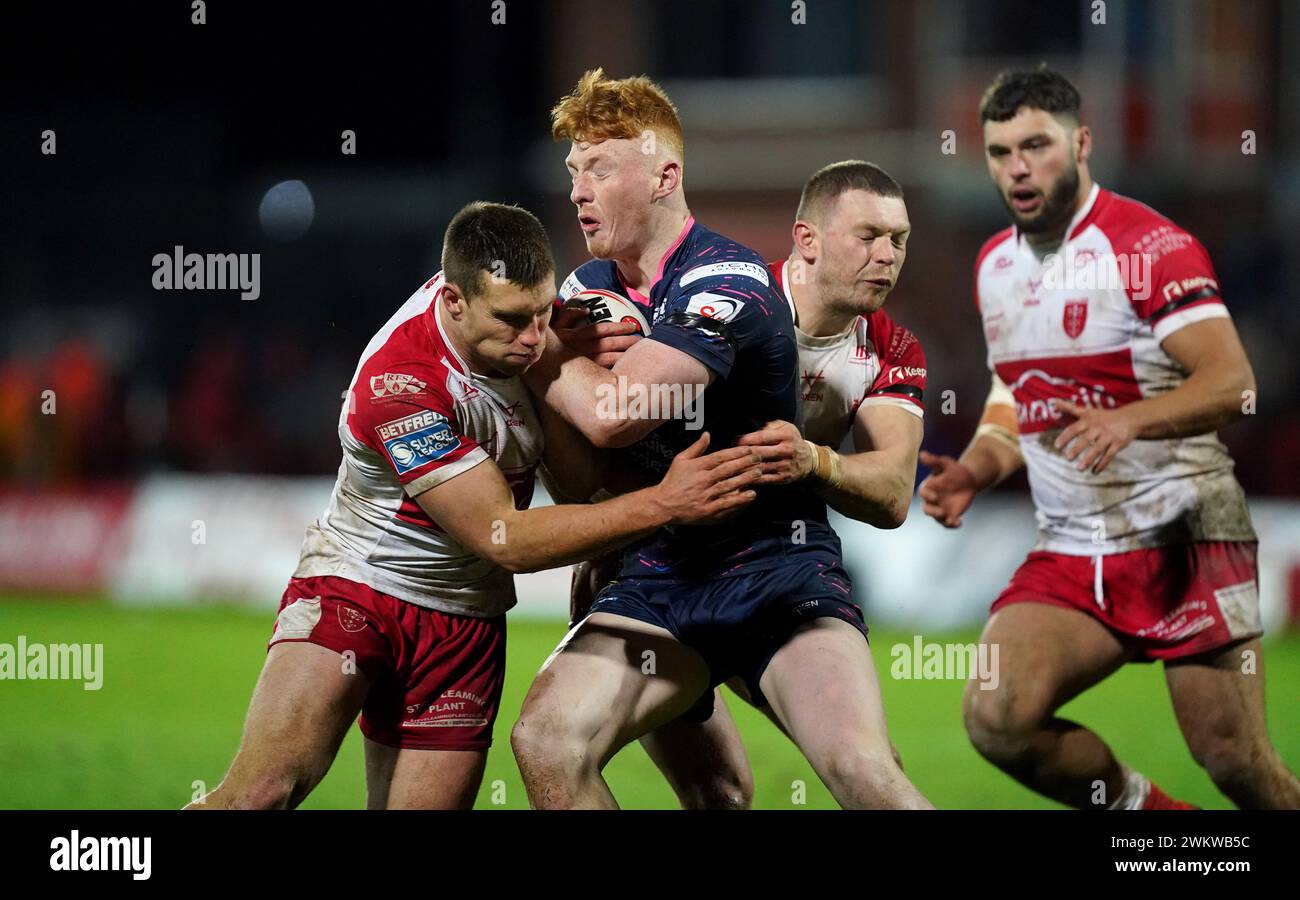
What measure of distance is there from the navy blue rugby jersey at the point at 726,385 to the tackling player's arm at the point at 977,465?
92cm

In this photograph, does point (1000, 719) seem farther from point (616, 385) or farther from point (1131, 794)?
point (616, 385)

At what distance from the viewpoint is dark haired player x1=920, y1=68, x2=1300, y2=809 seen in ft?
17.6

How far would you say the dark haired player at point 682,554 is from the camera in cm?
419

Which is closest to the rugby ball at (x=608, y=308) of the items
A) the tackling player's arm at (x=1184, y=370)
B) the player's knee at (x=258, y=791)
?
the tackling player's arm at (x=1184, y=370)

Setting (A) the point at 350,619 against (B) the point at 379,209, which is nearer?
(A) the point at 350,619

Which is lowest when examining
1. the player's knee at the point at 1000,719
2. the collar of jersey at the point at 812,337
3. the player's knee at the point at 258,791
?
the player's knee at the point at 1000,719

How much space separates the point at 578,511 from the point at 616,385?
1.28 feet

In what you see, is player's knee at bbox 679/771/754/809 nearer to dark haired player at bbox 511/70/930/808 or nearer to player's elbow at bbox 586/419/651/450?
dark haired player at bbox 511/70/930/808

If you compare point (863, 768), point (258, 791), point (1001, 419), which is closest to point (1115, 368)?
point (1001, 419)

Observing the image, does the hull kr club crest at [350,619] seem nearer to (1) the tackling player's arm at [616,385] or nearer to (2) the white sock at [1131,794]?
(1) the tackling player's arm at [616,385]

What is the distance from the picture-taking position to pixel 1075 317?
5648 mm

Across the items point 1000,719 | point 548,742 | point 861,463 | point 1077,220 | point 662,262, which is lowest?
point 1000,719

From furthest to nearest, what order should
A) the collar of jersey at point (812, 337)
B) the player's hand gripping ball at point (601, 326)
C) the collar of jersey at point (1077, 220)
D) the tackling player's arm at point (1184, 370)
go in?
the collar of jersey at point (1077, 220) → the tackling player's arm at point (1184, 370) → the collar of jersey at point (812, 337) → the player's hand gripping ball at point (601, 326)

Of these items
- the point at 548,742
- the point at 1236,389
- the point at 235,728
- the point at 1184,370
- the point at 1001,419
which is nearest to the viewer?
the point at 548,742
